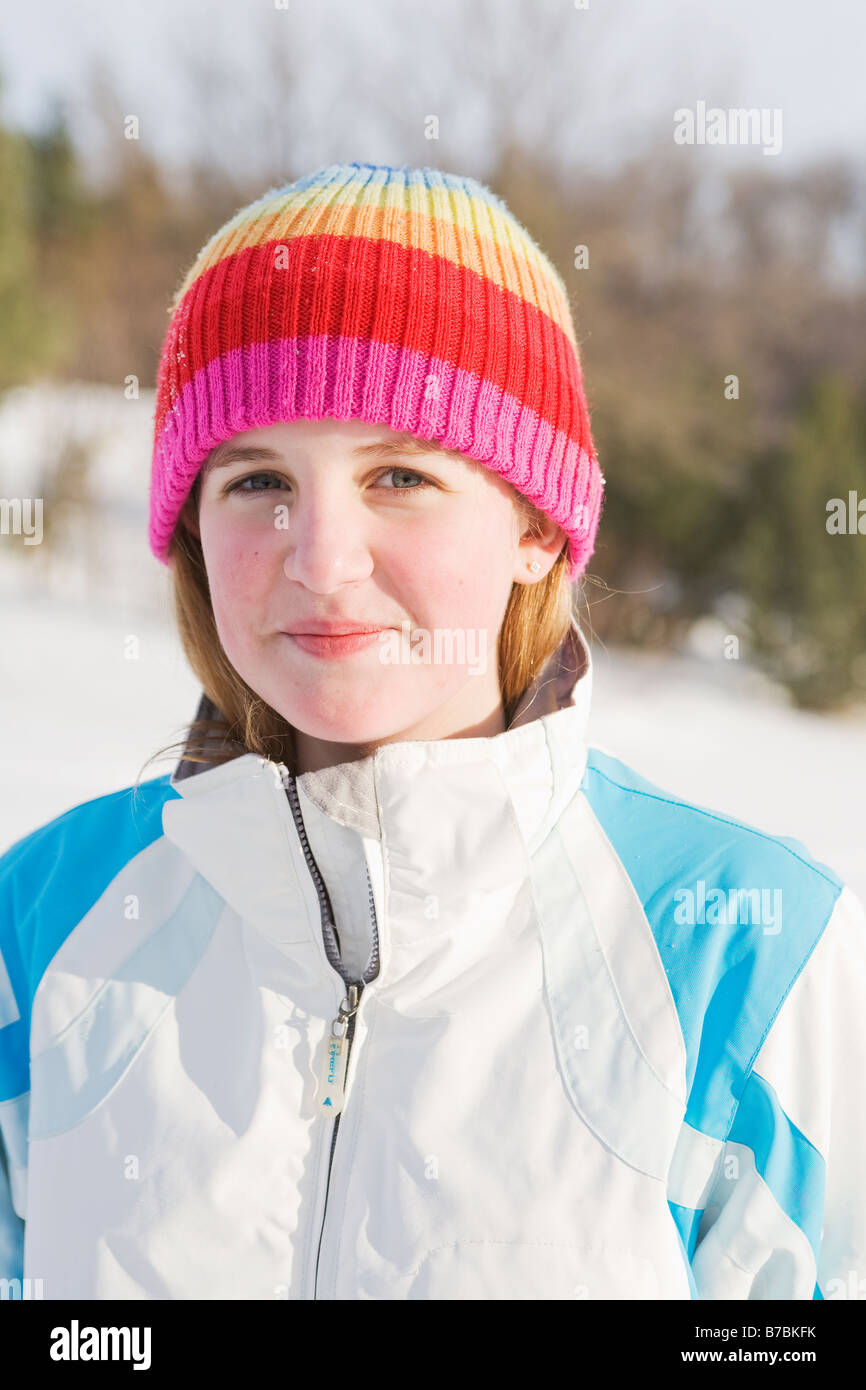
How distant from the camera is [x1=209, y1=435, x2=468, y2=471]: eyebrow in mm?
1396

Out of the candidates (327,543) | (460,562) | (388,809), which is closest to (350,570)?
(327,543)

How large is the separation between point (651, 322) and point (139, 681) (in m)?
8.16

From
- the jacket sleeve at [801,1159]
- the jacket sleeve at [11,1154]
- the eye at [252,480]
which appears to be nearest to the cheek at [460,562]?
the eye at [252,480]

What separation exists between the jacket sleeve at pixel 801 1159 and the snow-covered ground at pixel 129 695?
293cm

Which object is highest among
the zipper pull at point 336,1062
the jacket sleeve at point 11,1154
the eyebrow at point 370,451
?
the eyebrow at point 370,451

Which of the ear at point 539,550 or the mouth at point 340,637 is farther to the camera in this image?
the ear at point 539,550

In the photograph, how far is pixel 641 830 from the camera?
148 centimetres

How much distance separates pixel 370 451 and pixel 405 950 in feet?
2.00

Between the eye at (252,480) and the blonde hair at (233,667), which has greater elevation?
the eye at (252,480)

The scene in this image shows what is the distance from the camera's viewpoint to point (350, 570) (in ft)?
4.35

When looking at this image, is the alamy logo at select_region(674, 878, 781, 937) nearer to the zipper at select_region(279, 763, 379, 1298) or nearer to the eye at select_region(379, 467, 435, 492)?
the zipper at select_region(279, 763, 379, 1298)

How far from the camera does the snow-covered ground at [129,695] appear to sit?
6.19m

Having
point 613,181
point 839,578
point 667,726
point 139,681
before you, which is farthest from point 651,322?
point 139,681
